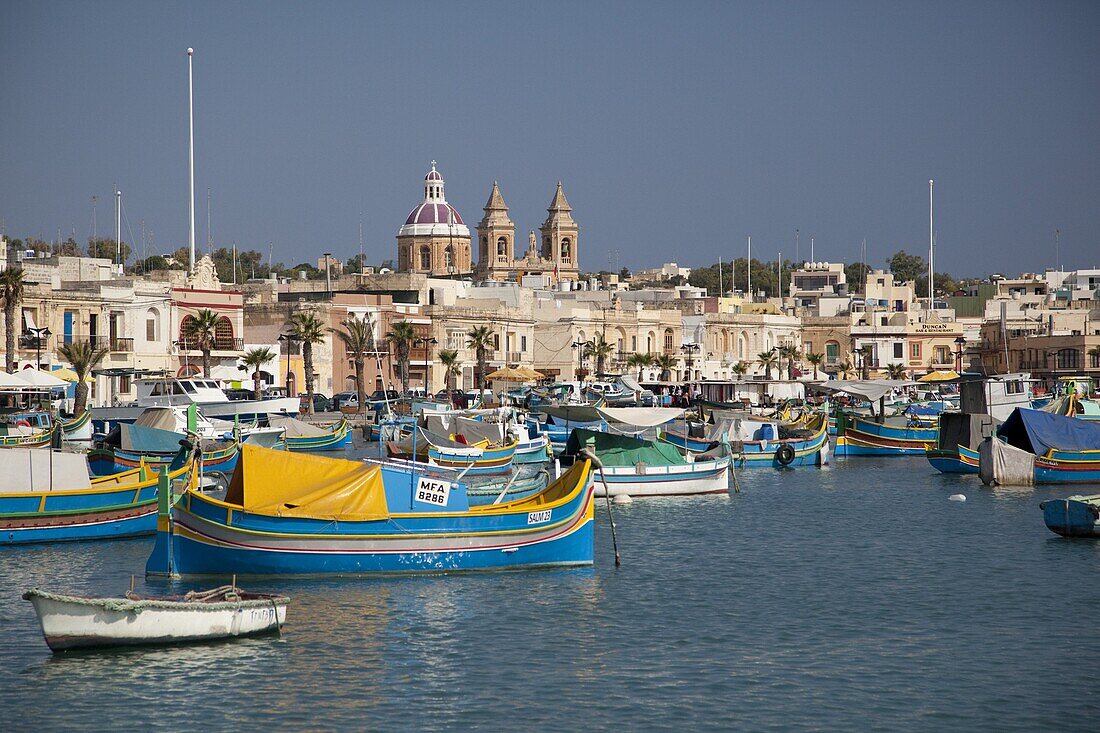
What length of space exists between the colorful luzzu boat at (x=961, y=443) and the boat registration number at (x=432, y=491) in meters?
28.2

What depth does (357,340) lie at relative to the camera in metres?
86.3

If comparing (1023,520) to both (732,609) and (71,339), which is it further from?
(71,339)

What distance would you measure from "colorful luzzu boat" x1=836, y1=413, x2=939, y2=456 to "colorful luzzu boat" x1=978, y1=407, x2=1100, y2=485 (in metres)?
14.0

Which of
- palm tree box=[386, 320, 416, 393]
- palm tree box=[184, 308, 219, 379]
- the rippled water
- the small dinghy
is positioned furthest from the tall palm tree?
the small dinghy

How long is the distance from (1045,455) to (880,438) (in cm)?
1602

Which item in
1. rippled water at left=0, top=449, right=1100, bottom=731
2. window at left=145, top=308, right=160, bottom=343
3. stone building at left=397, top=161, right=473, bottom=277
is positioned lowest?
rippled water at left=0, top=449, right=1100, bottom=731

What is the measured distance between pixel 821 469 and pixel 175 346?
Result: 37.8 m

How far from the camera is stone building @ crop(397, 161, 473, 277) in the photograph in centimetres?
15012

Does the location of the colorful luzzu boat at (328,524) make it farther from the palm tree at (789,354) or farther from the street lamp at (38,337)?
the palm tree at (789,354)

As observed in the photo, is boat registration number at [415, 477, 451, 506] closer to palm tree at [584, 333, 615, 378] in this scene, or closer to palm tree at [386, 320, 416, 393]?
palm tree at [386, 320, 416, 393]

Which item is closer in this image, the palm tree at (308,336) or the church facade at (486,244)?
the palm tree at (308,336)

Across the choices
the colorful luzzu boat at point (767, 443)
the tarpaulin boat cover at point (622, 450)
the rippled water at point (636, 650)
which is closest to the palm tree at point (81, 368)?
the colorful luzzu boat at point (767, 443)

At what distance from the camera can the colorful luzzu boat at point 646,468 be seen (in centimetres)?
4328

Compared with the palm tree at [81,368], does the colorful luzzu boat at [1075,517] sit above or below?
below
